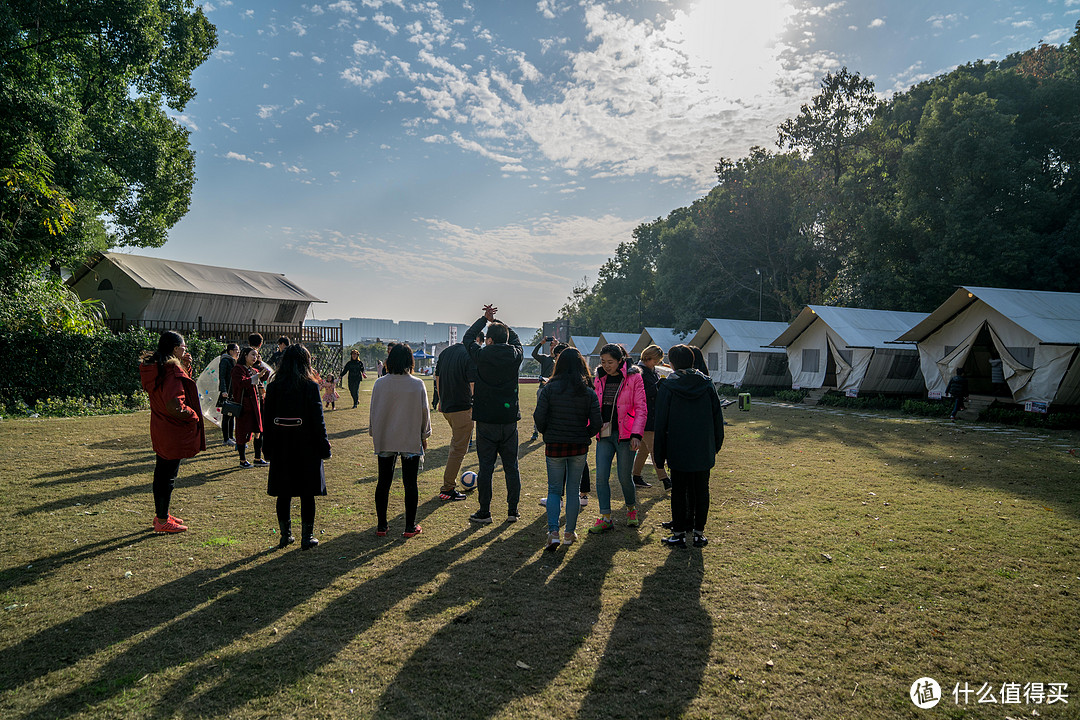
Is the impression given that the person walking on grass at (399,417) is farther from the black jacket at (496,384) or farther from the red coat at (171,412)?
the red coat at (171,412)

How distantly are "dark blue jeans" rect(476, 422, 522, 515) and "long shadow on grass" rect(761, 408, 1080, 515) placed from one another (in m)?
6.10

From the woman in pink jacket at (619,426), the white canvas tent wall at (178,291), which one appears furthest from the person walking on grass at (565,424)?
the white canvas tent wall at (178,291)

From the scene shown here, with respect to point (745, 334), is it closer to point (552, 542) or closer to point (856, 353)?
point (856, 353)

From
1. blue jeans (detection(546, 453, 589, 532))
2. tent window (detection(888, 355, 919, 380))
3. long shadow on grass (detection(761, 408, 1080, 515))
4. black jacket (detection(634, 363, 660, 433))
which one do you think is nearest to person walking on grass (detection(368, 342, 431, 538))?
blue jeans (detection(546, 453, 589, 532))

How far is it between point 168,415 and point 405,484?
2.47 m

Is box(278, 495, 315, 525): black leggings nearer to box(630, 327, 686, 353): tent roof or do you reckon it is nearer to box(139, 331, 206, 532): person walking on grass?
box(139, 331, 206, 532): person walking on grass

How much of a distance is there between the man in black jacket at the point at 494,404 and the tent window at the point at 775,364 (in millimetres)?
29233

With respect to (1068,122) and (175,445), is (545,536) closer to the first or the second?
(175,445)

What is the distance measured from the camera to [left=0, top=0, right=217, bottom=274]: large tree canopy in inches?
571

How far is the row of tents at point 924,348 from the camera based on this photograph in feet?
55.4

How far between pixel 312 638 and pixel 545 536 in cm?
283

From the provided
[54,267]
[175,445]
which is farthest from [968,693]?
[54,267]

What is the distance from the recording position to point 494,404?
623 cm

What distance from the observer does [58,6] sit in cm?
1744
